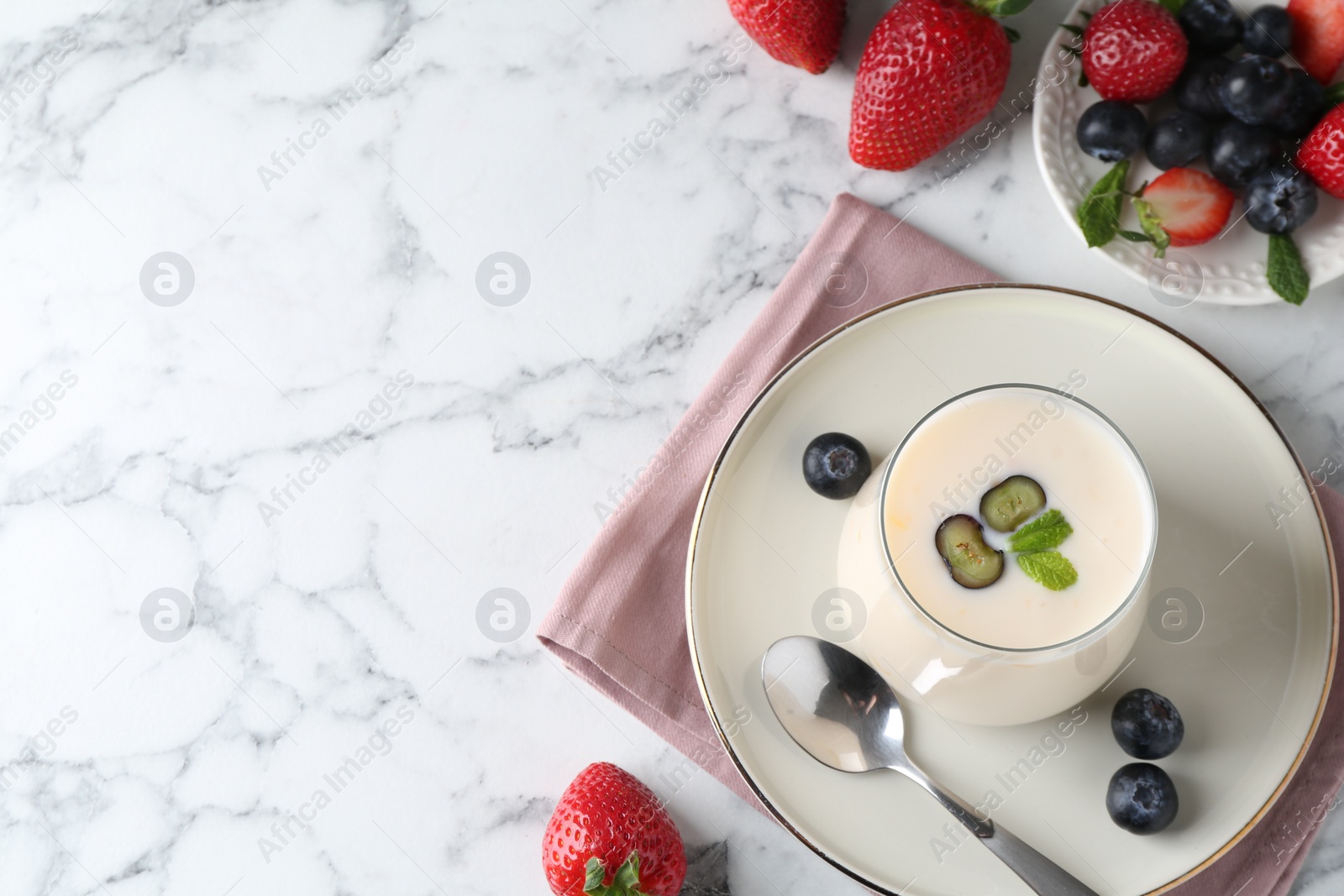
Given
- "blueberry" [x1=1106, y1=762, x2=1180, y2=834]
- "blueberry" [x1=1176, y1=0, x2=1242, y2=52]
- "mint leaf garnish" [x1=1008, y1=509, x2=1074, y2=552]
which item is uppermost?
"blueberry" [x1=1176, y1=0, x2=1242, y2=52]

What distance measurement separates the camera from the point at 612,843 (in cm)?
112

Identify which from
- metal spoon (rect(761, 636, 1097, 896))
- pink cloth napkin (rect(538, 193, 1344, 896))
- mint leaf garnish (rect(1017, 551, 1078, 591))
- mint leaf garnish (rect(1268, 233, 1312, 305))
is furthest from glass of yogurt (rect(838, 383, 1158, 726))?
mint leaf garnish (rect(1268, 233, 1312, 305))

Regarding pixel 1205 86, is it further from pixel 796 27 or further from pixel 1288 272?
pixel 796 27

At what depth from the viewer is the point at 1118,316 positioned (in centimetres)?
103

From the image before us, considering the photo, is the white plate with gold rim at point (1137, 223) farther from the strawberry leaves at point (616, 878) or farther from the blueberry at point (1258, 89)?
the strawberry leaves at point (616, 878)

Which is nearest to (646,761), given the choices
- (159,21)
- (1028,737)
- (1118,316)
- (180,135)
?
(1028,737)

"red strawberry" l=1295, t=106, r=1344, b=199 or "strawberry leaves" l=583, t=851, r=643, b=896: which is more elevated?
"red strawberry" l=1295, t=106, r=1344, b=199

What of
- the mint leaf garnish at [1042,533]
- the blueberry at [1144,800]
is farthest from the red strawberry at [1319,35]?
the blueberry at [1144,800]

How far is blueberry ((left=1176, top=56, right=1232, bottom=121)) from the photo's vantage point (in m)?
1.15

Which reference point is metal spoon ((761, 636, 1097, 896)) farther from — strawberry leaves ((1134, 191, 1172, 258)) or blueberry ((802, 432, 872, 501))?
strawberry leaves ((1134, 191, 1172, 258))

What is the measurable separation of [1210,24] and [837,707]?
0.86 m

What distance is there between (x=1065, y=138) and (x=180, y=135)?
113 cm

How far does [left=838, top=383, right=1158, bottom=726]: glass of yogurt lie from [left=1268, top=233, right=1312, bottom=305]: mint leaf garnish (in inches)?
15.7

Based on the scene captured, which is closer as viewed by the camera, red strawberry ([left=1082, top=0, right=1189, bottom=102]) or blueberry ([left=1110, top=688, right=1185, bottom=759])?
blueberry ([left=1110, top=688, right=1185, bottom=759])
